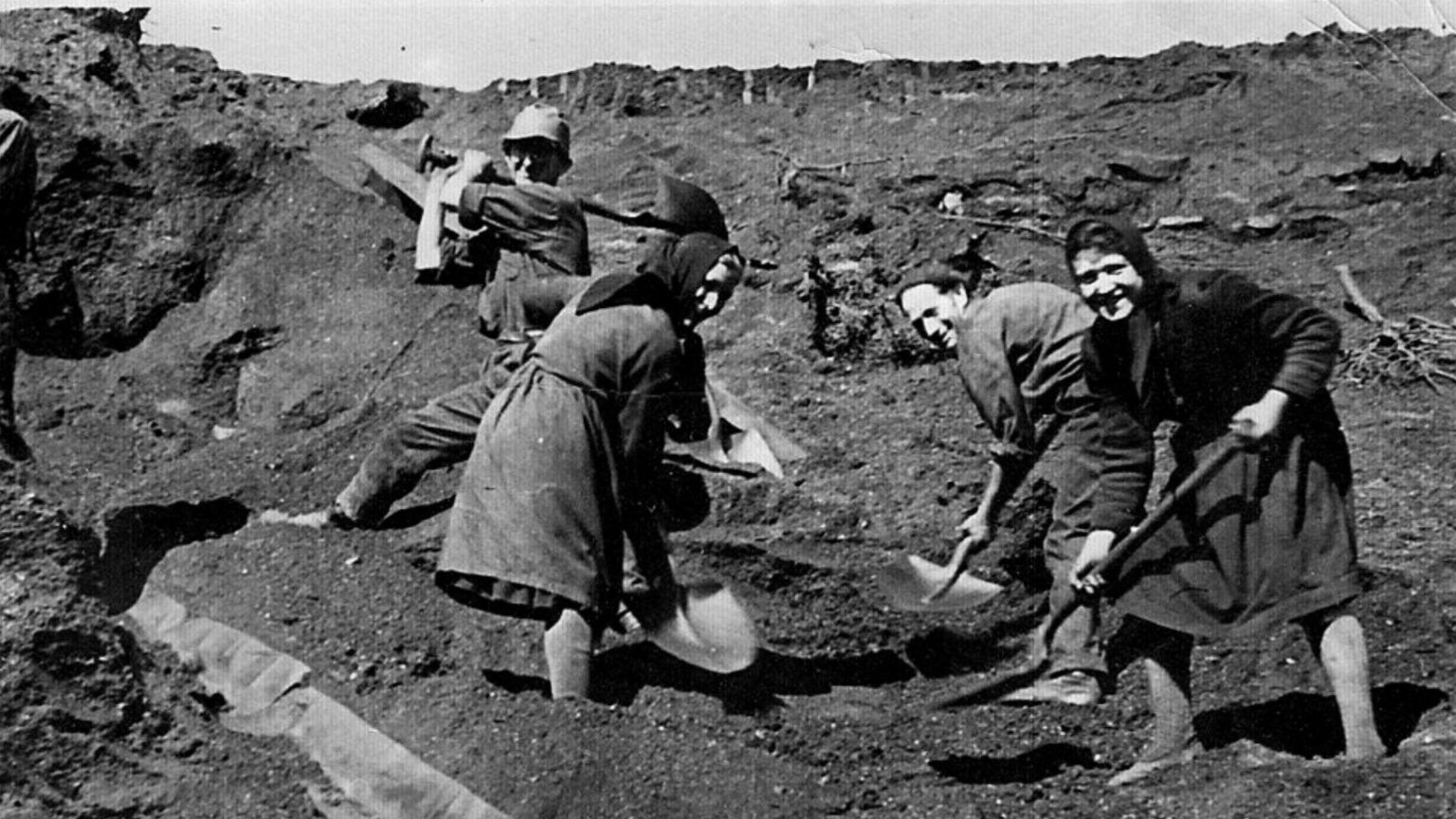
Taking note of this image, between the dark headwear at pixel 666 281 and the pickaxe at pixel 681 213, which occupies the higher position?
the pickaxe at pixel 681 213

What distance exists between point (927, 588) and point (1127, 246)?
1.44 meters

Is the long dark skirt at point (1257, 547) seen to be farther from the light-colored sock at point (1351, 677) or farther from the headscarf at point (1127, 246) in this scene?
the headscarf at point (1127, 246)

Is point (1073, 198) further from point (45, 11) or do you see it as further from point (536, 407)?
point (45, 11)

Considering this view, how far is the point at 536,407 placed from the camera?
907 cm

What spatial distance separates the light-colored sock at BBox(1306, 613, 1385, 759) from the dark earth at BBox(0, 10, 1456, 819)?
0.31 ft

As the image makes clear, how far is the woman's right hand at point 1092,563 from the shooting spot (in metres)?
8.68

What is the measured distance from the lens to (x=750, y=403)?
1067 cm

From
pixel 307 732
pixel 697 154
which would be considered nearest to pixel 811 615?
pixel 307 732

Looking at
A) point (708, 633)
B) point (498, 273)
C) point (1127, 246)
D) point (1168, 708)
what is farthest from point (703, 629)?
point (498, 273)

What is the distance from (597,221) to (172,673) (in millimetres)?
3810


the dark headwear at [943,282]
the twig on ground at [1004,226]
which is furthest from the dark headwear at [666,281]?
the twig on ground at [1004,226]

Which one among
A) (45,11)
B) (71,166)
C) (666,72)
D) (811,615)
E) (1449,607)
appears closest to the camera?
(1449,607)

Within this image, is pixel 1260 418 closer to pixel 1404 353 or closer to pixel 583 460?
pixel 1404 353

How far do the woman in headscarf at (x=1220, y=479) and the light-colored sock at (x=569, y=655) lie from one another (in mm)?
1692
